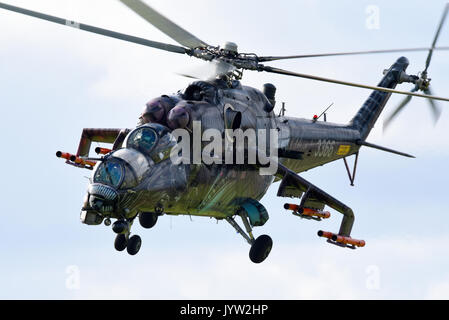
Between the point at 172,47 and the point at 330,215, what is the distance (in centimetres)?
728

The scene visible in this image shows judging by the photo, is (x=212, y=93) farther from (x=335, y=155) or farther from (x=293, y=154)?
(x=335, y=155)

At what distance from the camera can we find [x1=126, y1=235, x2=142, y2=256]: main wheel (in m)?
21.6

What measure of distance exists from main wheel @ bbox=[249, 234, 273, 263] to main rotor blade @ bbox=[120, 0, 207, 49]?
6.03m

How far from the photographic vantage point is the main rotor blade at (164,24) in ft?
59.0

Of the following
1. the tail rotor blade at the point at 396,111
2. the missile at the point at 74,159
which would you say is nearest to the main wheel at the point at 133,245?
the missile at the point at 74,159

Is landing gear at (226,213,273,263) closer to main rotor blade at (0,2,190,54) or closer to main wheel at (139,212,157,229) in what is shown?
main wheel at (139,212,157,229)

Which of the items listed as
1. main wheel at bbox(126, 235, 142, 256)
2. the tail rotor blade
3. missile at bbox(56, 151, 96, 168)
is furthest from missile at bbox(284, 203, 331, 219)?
the tail rotor blade

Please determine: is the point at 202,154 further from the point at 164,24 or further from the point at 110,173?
the point at 164,24

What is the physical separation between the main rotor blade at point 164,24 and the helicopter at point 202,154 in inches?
1.1

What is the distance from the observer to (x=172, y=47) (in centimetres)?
1934

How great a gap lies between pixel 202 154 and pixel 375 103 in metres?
12.2

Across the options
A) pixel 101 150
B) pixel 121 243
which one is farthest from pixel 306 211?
pixel 101 150

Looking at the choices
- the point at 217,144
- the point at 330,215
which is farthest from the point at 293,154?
the point at 217,144

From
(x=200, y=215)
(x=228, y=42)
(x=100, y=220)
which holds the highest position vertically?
(x=228, y=42)
